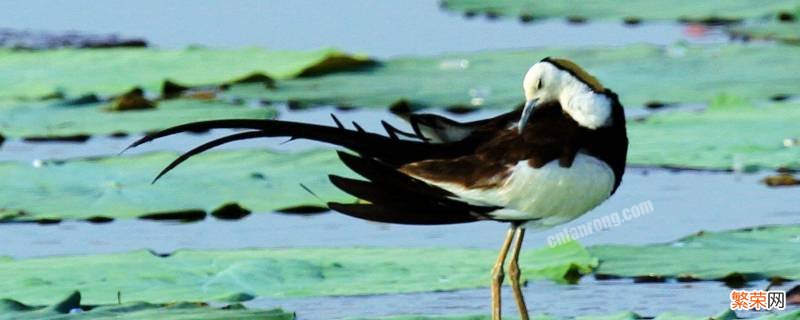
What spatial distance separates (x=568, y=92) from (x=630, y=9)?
21.8 feet

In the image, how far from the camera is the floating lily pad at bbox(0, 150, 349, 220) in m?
6.81

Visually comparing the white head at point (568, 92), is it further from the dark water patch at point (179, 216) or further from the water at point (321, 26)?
the water at point (321, 26)

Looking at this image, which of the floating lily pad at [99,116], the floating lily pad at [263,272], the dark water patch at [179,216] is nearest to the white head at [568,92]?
the floating lily pad at [263,272]

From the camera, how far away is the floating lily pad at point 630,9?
11078 mm

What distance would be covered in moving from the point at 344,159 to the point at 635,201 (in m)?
2.34

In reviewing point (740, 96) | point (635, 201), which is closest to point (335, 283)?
point (635, 201)

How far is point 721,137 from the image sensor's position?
7.55 m

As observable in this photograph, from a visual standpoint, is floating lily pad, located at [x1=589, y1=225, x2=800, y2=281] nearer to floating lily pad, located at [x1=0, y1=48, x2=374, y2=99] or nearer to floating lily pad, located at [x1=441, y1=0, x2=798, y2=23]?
floating lily pad, located at [x1=0, y1=48, x2=374, y2=99]

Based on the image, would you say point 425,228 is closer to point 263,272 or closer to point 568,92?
point 263,272

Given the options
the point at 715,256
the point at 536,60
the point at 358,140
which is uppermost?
the point at 536,60

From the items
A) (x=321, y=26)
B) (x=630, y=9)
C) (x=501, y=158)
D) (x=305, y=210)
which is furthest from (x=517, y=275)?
(x=321, y=26)

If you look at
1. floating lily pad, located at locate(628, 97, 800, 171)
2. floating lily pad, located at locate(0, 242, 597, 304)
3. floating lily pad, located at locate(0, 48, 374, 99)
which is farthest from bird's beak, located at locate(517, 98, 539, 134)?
floating lily pad, located at locate(0, 48, 374, 99)

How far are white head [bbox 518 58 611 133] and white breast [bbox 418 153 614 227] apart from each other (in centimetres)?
9

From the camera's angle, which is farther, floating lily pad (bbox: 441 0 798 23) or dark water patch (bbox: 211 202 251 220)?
floating lily pad (bbox: 441 0 798 23)
